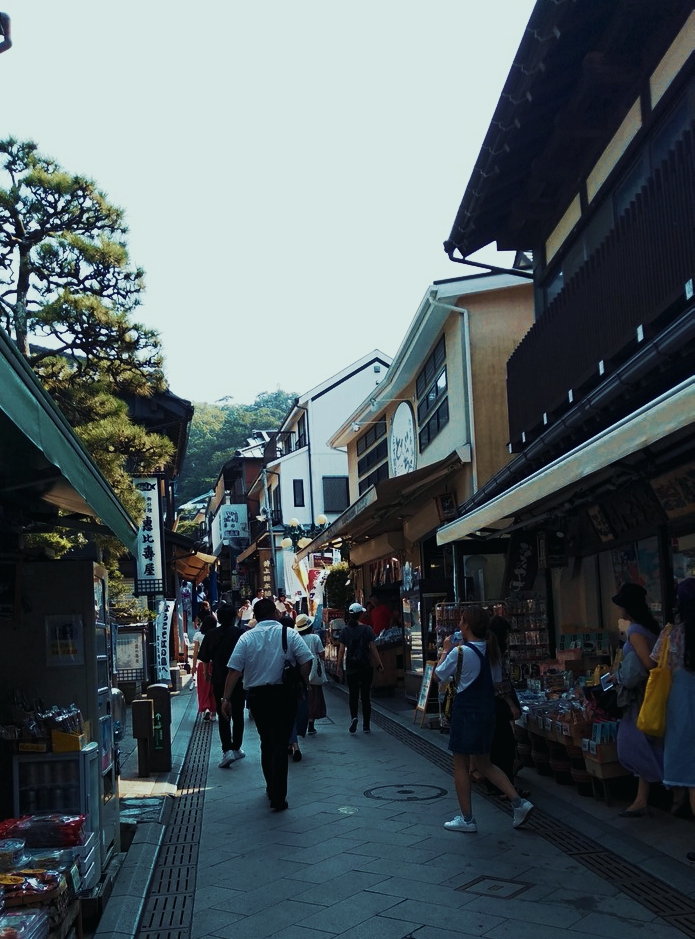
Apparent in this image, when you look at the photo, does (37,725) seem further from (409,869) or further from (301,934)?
(409,869)

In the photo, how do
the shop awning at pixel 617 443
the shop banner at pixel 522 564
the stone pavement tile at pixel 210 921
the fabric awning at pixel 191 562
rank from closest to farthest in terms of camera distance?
the shop awning at pixel 617 443, the stone pavement tile at pixel 210 921, the shop banner at pixel 522 564, the fabric awning at pixel 191 562

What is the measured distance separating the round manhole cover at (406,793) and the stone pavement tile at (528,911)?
10.2 feet

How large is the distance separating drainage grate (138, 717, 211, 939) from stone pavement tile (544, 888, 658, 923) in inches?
84.4

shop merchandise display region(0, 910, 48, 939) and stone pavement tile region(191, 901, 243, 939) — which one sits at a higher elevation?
shop merchandise display region(0, 910, 48, 939)

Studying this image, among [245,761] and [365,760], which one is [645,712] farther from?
[245,761]

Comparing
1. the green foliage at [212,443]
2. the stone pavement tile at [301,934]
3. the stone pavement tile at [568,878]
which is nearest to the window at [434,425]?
the stone pavement tile at [568,878]

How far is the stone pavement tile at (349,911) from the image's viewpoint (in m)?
5.26

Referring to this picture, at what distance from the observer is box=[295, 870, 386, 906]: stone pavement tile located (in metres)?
5.71

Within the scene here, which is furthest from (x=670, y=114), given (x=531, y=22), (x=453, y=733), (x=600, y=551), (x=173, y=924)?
(x=173, y=924)

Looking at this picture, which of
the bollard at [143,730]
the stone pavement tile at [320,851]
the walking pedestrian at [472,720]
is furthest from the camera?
the bollard at [143,730]

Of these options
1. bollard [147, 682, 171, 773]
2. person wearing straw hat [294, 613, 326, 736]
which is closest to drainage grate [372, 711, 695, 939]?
bollard [147, 682, 171, 773]

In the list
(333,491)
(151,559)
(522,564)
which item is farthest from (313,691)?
(333,491)

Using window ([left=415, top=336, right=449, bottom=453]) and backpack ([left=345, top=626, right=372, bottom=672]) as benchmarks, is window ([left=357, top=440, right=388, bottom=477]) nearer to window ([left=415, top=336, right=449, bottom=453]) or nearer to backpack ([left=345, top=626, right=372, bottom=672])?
window ([left=415, top=336, right=449, bottom=453])

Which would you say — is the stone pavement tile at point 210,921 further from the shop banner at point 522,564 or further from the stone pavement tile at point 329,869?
the shop banner at point 522,564
